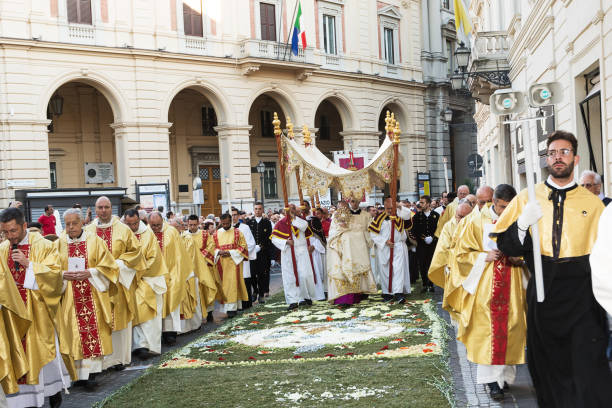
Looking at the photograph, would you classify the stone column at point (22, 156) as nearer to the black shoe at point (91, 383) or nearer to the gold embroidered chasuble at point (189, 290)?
the gold embroidered chasuble at point (189, 290)

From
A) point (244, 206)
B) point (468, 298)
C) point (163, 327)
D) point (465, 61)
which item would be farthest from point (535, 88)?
point (244, 206)

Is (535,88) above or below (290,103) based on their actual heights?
below

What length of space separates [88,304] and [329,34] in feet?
92.8

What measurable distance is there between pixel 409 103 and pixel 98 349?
107 feet

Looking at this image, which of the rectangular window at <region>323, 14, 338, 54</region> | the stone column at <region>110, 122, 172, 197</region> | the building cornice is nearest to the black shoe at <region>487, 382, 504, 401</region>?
the building cornice

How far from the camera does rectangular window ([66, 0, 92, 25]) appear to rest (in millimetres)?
25531

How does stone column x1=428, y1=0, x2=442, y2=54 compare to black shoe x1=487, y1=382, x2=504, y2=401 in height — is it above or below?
above

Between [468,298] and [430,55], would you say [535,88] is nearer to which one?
[468,298]

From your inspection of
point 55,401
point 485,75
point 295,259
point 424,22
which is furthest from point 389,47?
point 55,401

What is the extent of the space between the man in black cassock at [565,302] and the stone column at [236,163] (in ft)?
82.6

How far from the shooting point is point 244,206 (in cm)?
2970

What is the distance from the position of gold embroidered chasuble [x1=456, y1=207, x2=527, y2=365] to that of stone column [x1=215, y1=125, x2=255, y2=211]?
23489 mm

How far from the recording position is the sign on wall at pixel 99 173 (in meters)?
29.9

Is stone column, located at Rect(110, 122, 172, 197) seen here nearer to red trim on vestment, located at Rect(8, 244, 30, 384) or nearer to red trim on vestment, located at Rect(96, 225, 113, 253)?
red trim on vestment, located at Rect(96, 225, 113, 253)
